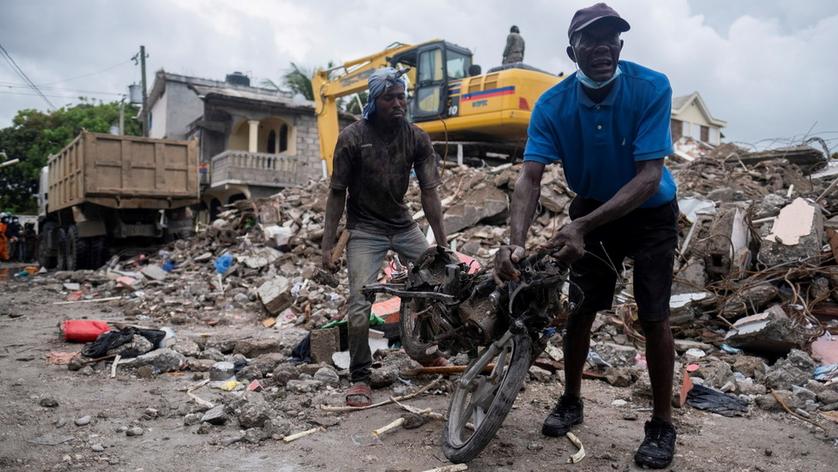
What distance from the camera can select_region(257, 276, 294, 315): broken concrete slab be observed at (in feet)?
24.5

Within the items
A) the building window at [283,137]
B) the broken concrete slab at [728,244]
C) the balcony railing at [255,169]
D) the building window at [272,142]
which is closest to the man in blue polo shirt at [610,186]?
the broken concrete slab at [728,244]

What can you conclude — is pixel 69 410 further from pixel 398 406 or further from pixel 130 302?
pixel 130 302

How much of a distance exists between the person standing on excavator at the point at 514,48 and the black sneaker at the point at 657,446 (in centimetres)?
1045

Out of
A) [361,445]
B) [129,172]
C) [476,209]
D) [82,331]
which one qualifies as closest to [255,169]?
[129,172]

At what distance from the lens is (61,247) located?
14.0m

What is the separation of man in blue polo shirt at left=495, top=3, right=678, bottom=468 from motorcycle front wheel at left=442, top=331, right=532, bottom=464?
0.37 m

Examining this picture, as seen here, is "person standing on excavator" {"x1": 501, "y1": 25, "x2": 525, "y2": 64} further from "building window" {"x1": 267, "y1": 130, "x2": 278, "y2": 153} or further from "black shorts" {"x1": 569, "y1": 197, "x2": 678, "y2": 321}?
"building window" {"x1": 267, "y1": 130, "x2": 278, "y2": 153}

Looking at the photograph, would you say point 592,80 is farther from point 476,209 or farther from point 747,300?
point 476,209

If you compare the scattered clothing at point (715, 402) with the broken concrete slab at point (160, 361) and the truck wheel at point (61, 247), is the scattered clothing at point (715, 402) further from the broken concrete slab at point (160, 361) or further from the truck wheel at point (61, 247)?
the truck wheel at point (61, 247)

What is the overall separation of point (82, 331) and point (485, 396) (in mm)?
4516

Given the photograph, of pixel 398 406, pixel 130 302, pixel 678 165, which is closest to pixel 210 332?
pixel 130 302

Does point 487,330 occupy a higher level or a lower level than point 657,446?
higher

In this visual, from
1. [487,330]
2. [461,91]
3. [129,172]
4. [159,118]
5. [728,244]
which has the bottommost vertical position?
[487,330]

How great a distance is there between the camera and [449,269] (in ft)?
10.5
